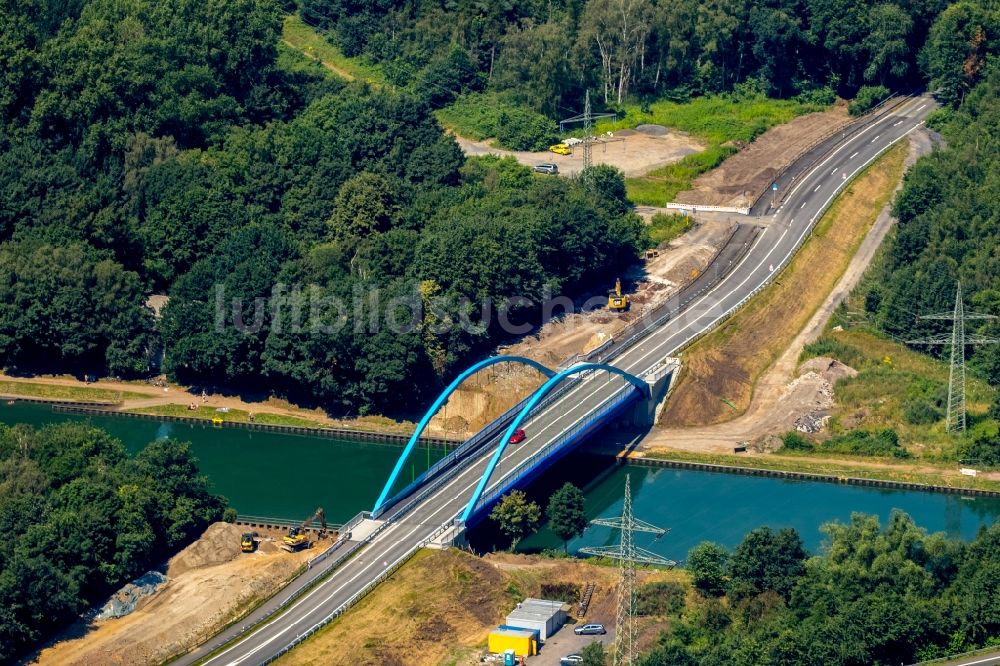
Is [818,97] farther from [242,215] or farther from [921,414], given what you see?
[242,215]

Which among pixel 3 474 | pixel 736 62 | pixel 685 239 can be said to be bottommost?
pixel 3 474

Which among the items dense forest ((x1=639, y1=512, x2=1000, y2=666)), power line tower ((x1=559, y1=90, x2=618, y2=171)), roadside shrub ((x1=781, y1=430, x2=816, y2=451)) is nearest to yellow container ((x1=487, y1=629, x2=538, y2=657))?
dense forest ((x1=639, y1=512, x2=1000, y2=666))

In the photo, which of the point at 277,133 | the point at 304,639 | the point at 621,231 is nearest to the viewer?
the point at 304,639

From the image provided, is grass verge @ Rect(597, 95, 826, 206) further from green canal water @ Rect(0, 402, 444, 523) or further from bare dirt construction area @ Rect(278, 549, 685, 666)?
bare dirt construction area @ Rect(278, 549, 685, 666)

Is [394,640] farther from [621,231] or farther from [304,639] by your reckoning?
[621,231]

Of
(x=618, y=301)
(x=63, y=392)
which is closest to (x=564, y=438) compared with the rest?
(x=618, y=301)

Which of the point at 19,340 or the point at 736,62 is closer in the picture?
the point at 19,340

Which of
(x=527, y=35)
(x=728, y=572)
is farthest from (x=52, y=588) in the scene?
(x=527, y=35)
